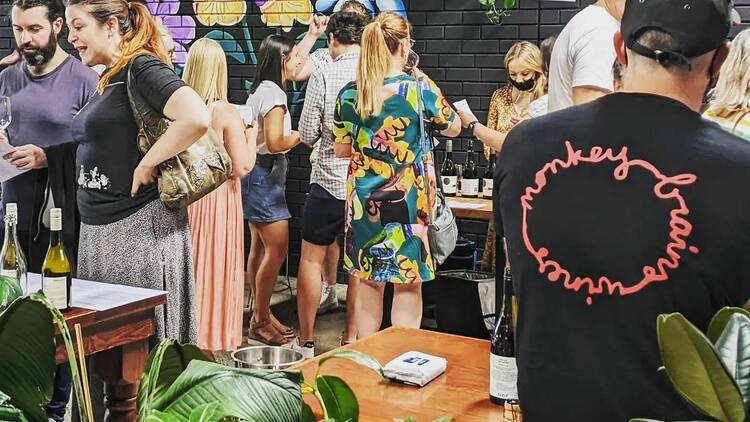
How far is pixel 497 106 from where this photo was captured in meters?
5.57

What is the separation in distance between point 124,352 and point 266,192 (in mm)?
2467

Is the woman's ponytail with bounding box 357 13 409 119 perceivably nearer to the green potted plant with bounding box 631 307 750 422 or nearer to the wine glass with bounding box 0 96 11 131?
the wine glass with bounding box 0 96 11 131

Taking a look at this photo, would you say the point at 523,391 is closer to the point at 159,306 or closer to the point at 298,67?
the point at 159,306

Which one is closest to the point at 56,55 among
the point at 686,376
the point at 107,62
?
the point at 107,62

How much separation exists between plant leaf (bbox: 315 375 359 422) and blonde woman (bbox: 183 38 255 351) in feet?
9.90

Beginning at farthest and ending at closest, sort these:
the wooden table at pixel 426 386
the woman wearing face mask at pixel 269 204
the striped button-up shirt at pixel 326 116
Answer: the woman wearing face mask at pixel 269 204
the striped button-up shirt at pixel 326 116
the wooden table at pixel 426 386

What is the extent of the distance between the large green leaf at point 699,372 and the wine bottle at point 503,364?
88 centimetres

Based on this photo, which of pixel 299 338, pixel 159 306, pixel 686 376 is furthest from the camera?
pixel 299 338

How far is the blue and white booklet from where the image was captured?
1734mm

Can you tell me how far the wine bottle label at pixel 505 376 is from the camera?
5.27 feet

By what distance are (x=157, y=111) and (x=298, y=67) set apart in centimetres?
316

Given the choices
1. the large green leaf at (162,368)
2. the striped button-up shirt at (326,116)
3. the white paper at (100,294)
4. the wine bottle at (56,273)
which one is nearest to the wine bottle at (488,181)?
the striped button-up shirt at (326,116)

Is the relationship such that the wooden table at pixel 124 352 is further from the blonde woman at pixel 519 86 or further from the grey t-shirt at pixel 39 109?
the blonde woman at pixel 519 86

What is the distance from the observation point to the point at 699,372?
701 mm
